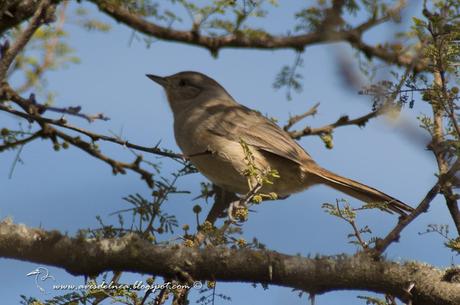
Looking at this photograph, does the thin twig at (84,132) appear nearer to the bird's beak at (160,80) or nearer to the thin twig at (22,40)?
the thin twig at (22,40)

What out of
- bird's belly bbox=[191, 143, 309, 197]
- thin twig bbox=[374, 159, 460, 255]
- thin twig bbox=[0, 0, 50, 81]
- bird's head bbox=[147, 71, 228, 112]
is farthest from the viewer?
bird's head bbox=[147, 71, 228, 112]

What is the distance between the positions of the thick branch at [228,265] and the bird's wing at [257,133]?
3141mm

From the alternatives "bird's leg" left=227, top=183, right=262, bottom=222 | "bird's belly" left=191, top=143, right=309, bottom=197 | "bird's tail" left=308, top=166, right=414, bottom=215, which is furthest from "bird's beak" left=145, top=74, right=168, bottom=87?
"bird's leg" left=227, top=183, right=262, bottom=222

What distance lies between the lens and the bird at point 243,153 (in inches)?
257

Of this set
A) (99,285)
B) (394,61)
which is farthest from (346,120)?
(99,285)

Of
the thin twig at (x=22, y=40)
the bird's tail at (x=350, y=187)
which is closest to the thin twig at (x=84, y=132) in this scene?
the thin twig at (x=22, y=40)

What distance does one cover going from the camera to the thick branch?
11.0ft

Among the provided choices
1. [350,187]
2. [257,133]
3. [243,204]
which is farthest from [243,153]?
[243,204]

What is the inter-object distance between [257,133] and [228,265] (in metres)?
3.64

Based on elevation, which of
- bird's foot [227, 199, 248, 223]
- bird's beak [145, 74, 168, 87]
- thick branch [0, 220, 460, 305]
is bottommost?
thick branch [0, 220, 460, 305]

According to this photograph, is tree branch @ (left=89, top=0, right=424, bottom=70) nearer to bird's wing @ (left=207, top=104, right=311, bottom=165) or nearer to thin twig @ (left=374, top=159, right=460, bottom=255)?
thin twig @ (left=374, top=159, right=460, bottom=255)

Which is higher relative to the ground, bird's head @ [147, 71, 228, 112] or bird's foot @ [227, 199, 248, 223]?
bird's head @ [147, 71, 228, 112]

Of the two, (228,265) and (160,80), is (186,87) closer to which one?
(160,80)

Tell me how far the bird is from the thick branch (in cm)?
264
